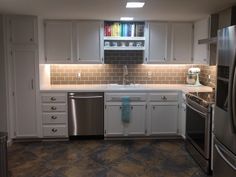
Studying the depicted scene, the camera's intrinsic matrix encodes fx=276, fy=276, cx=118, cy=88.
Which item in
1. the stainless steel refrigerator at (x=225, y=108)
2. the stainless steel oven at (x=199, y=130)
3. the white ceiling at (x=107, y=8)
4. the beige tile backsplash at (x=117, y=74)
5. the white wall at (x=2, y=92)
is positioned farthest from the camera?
the beige tile backsplash at (x=117, y=74)

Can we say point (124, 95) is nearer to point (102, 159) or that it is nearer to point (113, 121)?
point (113, 121)

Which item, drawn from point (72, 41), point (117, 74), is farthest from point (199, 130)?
point (72, 41)

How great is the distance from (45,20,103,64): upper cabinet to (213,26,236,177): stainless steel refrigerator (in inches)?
102

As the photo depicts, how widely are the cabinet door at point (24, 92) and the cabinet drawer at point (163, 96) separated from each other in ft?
6.77

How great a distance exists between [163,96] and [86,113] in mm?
1402

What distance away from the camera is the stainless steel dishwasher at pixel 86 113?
4.83 meters

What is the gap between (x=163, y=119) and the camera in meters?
4.99

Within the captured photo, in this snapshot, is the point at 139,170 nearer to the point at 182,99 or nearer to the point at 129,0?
the point at 182,99

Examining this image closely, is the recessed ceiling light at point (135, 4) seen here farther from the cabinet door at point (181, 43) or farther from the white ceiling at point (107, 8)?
the cabinet door at point (181, 43)

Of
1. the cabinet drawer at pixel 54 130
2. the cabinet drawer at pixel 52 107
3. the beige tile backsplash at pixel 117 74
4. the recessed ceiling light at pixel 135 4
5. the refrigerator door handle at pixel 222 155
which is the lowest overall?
the cabinet drawer at pixel 54 130

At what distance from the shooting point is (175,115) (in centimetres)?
498

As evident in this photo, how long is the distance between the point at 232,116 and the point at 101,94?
8.67 ft

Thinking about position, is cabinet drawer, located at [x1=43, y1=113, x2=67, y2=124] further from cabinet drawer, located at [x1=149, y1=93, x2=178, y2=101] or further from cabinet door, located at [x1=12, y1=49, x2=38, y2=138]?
cabinet drawer, located at [x1=149, y1=93, x2=178, y2=101]

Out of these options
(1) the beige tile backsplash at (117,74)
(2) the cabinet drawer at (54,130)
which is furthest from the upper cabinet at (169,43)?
(2) the cabinet drawer at (54,130)
